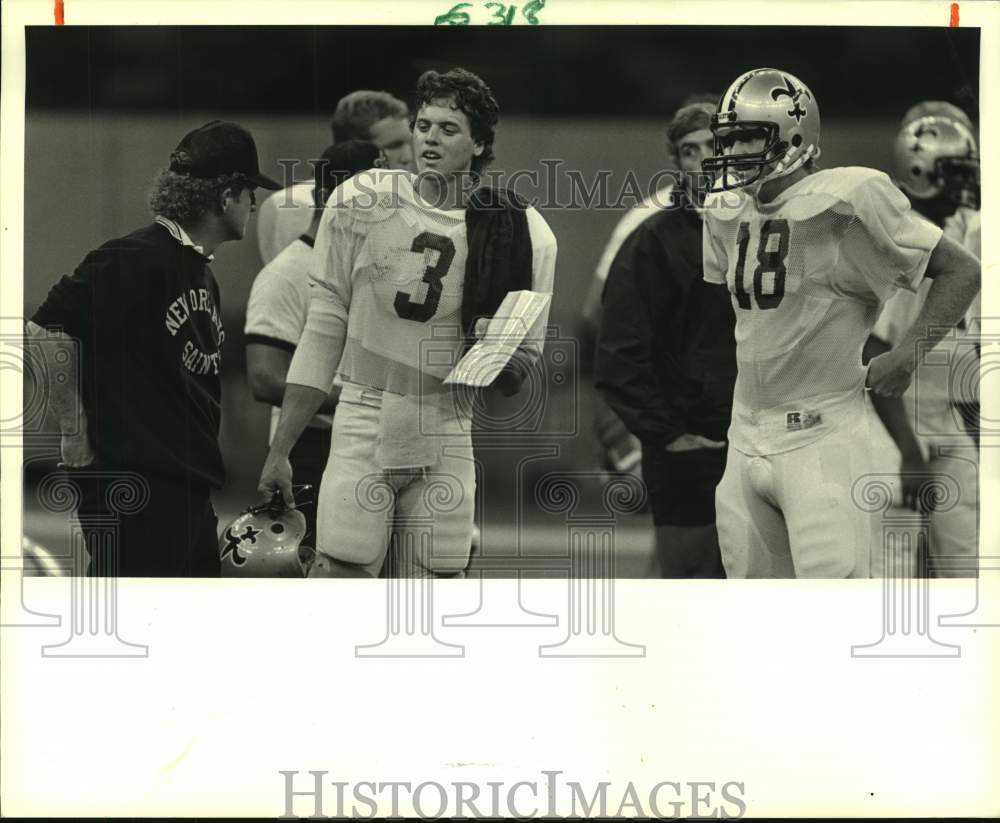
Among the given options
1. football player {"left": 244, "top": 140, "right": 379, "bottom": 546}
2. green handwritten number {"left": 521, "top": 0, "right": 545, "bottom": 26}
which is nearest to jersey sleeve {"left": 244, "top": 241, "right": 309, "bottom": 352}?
football player {"left": 244, "top": 140, "right": 379, "bottom": 546}

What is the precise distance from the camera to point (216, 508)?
349 centimetres

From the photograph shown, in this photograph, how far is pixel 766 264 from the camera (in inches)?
134

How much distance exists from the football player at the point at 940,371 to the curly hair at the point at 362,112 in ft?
3.94

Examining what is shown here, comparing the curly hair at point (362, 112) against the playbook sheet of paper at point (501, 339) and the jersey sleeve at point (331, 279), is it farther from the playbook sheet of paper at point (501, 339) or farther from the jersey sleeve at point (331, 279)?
the playbook sheet of paper at point (501, 339)

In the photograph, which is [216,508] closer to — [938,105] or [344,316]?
[344,316]

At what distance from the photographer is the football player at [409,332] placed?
3449 mm

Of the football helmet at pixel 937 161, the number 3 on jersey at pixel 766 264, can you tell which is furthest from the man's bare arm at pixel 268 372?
the football helmet at pixel 937 161

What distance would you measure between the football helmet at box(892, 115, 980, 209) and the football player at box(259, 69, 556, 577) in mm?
861

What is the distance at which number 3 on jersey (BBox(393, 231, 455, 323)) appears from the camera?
136 inches

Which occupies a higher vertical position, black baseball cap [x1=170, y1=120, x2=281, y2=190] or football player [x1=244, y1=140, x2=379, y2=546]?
black baseball cap [x1=170, y1=120, x2=281, y2=190]

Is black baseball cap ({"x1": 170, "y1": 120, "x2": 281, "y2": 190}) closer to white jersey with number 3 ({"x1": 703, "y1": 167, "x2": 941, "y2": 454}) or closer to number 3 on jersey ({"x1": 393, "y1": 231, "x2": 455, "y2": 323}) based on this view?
number 3 on jersey ({"x1": 393, "y1": 231, "x2": 455, "y2": 323})

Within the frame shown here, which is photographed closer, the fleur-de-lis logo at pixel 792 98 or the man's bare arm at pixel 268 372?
the fleur-de-lis logo at pixel 792 98

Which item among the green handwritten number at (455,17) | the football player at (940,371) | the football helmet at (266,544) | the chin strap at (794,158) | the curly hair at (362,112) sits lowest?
the football helmet at (266,544)

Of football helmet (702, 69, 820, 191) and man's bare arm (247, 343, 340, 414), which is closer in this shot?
football helmet (702, 69, 820, 191)
